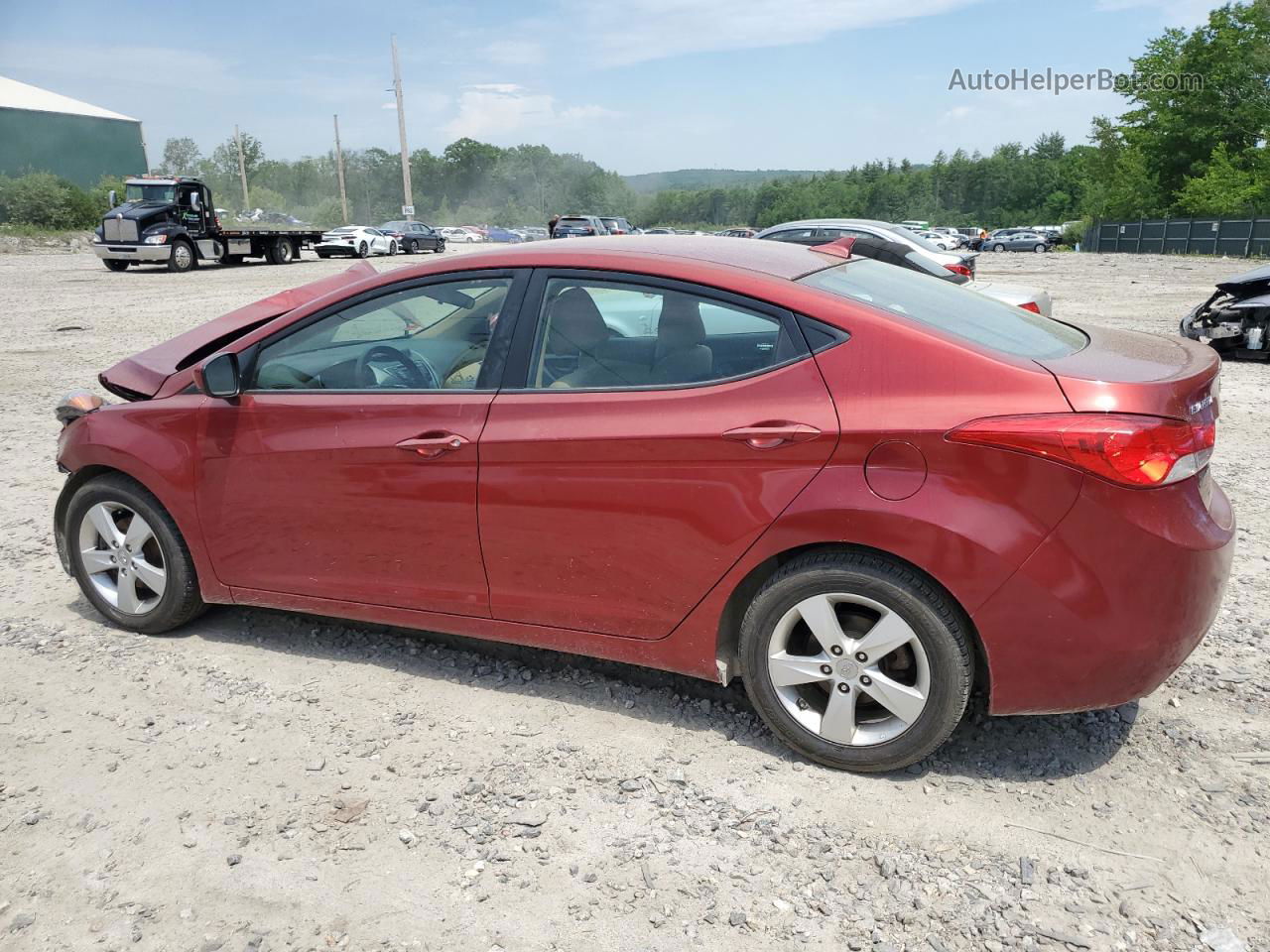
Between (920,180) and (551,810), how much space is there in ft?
418

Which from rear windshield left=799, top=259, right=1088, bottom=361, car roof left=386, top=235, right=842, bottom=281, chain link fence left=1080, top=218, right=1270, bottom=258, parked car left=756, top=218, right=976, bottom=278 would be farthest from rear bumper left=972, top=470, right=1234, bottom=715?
chain link fence left=1080, top=218, right=1270, bottom=258

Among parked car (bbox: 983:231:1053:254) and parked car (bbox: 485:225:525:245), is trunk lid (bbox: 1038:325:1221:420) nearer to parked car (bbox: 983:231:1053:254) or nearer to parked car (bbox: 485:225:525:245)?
parked car (bbox: 485:225:525:245)

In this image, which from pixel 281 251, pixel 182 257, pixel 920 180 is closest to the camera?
pixel 182 257

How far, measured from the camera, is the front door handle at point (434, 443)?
336 cm

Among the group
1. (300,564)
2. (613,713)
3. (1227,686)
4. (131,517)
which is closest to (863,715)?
(613,713)

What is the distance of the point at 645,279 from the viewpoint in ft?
10.7

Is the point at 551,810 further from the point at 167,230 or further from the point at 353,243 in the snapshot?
the point at 353,243

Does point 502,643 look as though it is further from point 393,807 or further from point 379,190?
point 379,190

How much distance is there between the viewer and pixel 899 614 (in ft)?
9.36

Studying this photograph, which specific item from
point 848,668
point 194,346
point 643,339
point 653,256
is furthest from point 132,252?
point 848,668

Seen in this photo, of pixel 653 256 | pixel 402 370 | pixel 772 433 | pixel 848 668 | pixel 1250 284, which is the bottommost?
pixel 848 668

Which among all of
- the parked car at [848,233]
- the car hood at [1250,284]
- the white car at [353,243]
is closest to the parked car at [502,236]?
the white car at [353,243]

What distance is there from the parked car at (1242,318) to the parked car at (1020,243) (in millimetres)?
52305

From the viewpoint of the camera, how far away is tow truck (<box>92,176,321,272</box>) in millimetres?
27903
